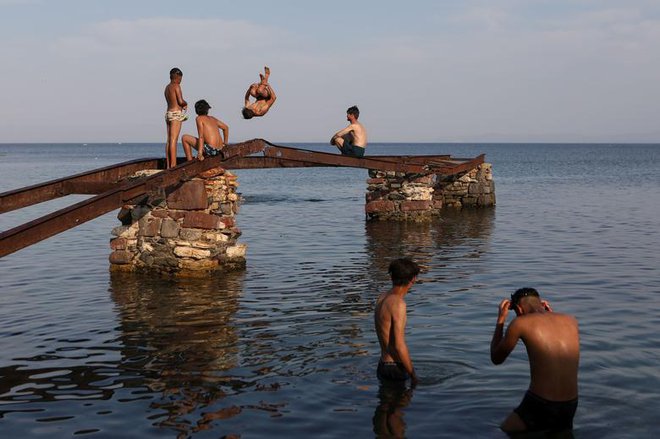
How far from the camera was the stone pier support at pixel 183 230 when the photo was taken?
49.9 feet

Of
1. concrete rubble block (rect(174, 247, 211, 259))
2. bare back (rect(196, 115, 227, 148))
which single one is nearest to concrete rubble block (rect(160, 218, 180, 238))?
concrete rubble block (rect(174, 247, 211, 259))

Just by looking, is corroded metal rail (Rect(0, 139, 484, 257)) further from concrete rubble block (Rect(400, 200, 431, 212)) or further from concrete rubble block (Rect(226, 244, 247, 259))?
concrete rubble block (Rect(400, 200, 431, 212))

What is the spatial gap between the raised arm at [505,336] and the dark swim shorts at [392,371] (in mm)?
1551

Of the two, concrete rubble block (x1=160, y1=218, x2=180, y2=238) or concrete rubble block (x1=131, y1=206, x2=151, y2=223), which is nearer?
concrete rubble block (x1=160, y1=218, x2=180, y2=238)

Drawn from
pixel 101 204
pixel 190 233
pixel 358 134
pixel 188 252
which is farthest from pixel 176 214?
pixel 358 134

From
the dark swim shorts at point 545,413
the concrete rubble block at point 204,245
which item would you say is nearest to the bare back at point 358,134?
the concrete rubble block at point 204,245

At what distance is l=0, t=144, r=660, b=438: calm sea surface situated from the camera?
7.72 meters

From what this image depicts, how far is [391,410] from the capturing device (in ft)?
25.6

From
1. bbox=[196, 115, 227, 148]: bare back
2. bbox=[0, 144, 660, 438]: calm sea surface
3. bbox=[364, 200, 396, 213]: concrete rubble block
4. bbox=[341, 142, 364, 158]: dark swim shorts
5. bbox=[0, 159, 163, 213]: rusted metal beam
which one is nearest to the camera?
bbox=[0, 144, 660, 438]: calm sea surface

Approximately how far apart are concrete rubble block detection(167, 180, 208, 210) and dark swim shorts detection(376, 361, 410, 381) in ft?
25.2

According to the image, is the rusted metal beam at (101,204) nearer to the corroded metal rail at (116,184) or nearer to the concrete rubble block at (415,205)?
the corroded metal rail at (116,184)

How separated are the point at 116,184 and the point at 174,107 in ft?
6.33

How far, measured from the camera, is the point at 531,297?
6.75 meters

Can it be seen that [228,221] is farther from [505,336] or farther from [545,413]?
[545,413]
